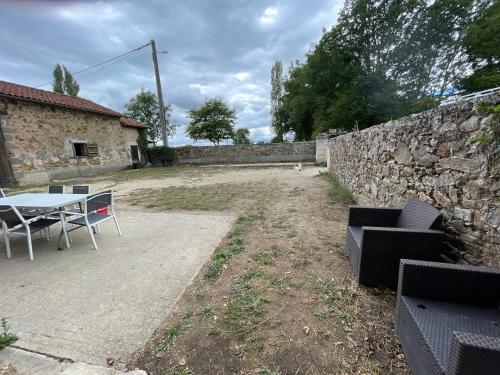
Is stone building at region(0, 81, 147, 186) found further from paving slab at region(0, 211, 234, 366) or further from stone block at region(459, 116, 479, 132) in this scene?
stone block at region(459, 116, 479, 132)

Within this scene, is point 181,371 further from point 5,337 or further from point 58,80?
point 58,80

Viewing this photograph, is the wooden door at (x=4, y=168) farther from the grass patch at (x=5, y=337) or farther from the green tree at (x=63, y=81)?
the green tree at (x=63, y=81)

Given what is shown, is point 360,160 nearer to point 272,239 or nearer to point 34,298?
point 272,239

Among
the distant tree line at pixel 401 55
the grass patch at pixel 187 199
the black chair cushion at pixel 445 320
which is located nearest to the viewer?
the black chair cushion at pixel 445 320

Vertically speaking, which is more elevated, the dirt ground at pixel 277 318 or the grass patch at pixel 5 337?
the grass patch at pixel 5 337

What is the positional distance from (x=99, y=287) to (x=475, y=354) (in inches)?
106

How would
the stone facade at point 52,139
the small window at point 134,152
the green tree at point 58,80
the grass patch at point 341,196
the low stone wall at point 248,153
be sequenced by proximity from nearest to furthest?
the grass patch at point 341,196 → the stone facade at point 52,139 → the low stone wall at point 248,153 → the small window at point 134,152 → the green tree at point 58,80

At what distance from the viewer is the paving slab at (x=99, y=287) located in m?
1.58

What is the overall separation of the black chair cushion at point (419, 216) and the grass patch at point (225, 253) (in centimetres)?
187

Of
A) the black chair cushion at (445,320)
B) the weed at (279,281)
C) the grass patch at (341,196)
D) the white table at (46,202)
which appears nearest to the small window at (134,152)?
the white table at (46,202)

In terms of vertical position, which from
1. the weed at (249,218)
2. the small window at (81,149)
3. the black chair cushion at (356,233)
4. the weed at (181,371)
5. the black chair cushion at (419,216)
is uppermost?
the small window at (81,149)

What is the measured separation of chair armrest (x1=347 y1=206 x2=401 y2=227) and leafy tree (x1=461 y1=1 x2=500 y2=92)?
1589cm

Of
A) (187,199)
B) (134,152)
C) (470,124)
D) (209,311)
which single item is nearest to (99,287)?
(209,311)

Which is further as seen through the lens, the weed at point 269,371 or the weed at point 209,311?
the weed at point 209,311
